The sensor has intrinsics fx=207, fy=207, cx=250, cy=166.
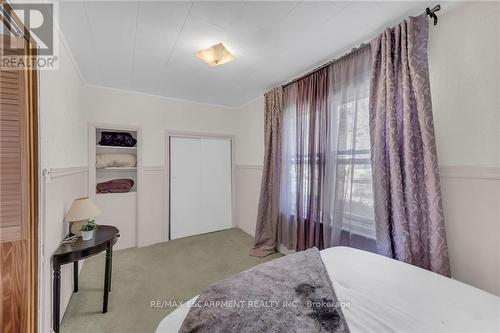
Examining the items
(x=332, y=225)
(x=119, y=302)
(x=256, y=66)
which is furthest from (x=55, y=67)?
(x=332, y=225)

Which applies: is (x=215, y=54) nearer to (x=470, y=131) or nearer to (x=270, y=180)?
(x=270, y=180)

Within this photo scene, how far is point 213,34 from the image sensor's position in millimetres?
1743

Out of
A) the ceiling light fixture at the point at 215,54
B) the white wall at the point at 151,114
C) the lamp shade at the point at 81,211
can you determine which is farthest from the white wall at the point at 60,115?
the ceiling light fixture at the point at 215,54

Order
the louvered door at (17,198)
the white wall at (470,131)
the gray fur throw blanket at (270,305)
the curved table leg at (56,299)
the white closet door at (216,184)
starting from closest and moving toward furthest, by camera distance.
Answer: the gray fur throw blanket at (270,305)
the louvered door at (17,198)
the white wall at (470,131)
the curved table leg at (56,299)
the white closet door at (216,184)

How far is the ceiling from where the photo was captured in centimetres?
145

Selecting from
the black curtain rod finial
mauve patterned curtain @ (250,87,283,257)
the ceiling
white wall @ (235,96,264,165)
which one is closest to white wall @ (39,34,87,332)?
the ceiling

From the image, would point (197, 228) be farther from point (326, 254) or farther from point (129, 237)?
point (326, 254)

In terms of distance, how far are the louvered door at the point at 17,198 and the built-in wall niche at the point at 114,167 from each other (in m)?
1.98

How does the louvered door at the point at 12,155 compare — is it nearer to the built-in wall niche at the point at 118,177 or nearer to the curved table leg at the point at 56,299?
the curved table leg at the point at 56,299

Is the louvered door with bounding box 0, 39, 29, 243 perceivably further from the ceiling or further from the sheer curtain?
the sheer curtain

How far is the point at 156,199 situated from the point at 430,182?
10.9 feet

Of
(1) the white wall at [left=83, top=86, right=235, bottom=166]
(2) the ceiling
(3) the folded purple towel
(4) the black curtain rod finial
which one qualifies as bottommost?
(3) the folded purple towel

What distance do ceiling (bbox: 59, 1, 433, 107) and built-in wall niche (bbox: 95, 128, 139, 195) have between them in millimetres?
842

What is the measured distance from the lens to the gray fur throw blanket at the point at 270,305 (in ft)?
2.51
